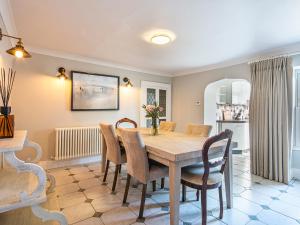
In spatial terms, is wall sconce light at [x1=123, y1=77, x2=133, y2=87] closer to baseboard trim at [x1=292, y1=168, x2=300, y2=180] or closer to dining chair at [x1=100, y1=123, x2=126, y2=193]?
dining chair at [x1=100, y1=123, x2=126, y2=193]

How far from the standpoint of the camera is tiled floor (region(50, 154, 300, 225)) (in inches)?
77.3

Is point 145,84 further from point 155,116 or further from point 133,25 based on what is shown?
point 133,25

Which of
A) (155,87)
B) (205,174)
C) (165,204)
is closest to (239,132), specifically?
(155,87)

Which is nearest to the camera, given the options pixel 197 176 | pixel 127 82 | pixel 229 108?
pixel 197 176

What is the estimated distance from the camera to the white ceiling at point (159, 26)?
1909mm

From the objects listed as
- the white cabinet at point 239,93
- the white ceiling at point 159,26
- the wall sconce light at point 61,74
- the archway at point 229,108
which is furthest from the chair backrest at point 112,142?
the white cabinet at point 239,93

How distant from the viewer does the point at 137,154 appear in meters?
2.01

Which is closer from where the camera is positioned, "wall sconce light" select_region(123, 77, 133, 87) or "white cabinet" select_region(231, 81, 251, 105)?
"wall sconce light" select_region(123, 77, 133, 87)

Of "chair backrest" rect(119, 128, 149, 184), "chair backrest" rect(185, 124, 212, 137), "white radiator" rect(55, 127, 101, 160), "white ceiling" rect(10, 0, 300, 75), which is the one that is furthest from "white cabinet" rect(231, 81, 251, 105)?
"chair backrest" rect(119, 128, 149, 184)

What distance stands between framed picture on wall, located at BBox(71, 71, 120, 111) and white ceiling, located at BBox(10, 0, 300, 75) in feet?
1.87

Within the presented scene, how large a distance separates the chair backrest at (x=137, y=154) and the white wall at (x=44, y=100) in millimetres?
2184

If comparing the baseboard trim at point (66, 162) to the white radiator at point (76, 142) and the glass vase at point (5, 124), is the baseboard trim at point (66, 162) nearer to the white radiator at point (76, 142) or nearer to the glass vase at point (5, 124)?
the white radiator at point (76, 142)

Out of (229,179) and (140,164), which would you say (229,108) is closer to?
(229,179)

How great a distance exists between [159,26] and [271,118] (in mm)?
2556
